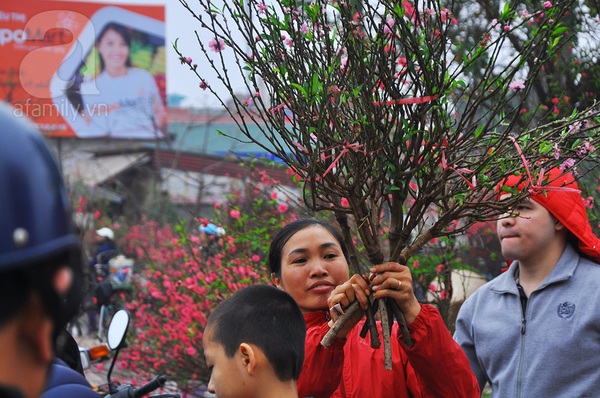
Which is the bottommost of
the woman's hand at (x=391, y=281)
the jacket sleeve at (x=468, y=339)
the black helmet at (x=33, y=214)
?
the jacket sleeve at (x=468, y=339)

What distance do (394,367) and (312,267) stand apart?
0.49m

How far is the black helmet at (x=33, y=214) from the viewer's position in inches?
39.4

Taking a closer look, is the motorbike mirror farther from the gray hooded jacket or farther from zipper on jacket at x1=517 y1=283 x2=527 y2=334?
zipper on jacket at x1=517 y1=283 x2=527 y2=334

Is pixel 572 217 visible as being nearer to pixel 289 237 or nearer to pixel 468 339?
pixel 468 339

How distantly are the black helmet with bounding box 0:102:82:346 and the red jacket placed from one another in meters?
1.87

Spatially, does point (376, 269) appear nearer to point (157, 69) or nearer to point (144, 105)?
point (144, 105)

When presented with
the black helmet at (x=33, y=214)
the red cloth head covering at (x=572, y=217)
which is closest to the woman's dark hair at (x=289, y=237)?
the red cloth head covering at (x=572, y=217)

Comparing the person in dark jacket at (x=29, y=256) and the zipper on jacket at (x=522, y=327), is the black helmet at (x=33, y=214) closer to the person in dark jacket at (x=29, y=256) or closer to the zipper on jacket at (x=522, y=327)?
the person in dark jacket at (x=29, y=256)

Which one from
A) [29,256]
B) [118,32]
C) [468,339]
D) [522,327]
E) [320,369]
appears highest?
[118,32]

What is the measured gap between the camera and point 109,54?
2852 centimetres

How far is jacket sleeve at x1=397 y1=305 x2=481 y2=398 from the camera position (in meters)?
2.79

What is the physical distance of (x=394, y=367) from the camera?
3.16 meters

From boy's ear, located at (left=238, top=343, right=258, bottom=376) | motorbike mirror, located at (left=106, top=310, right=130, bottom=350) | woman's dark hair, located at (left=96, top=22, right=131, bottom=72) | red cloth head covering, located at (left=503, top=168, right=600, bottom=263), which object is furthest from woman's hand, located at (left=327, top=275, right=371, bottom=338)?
woman's dark hair, located at (left=96, top=22, right=131, bottom=72)

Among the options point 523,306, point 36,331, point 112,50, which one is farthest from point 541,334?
point 112,50
